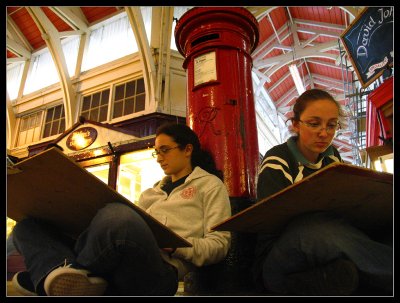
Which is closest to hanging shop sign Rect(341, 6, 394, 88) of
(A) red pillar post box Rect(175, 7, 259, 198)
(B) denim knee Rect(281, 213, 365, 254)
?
(A) red pillar post box Rect(175, 7, 259, 198)

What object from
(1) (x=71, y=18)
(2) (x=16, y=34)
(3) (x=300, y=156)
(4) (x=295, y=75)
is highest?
(2) (x=16, y=34)

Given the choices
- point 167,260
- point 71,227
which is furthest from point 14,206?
point 167,260

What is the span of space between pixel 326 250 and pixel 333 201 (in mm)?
198

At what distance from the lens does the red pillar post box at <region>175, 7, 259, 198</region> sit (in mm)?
2486

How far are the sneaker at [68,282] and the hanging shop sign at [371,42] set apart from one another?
8.48 feet

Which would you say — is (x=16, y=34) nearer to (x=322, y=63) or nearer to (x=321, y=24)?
(x=321, y=24)

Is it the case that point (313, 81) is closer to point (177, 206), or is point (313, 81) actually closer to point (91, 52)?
point (91, 52)

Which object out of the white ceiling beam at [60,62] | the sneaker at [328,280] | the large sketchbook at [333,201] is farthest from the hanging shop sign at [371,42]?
the white ceiling beam at [60,62]

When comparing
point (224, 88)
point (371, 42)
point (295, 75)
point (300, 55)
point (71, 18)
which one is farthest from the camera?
point (295, 75)

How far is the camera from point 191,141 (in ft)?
7.51

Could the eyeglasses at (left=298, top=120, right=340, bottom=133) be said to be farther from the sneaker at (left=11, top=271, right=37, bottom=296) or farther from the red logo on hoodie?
the sneaker at (left=11, top=271, right=37, bottom=296)

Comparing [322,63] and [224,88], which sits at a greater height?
[322,63]

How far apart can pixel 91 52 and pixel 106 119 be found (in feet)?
8.11

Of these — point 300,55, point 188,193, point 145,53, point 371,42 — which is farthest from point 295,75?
point 188,193
